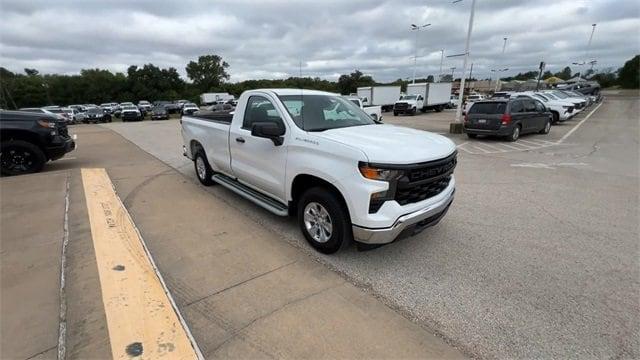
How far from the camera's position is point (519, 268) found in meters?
3.53

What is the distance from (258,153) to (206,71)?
112971mm

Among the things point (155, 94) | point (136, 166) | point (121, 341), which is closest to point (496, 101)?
point (136, 166)

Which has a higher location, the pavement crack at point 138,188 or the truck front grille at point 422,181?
the truck front grille at point 422,181

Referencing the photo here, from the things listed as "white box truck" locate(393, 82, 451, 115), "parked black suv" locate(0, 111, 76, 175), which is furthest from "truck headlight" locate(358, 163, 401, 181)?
"white box truck" locate(393, 82, 451, 115)

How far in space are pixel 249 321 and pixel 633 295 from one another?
350 centimetres

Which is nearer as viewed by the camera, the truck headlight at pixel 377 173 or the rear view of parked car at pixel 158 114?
the truck headlight at pixel 377 173

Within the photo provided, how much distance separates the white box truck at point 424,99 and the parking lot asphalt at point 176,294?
28.3 m

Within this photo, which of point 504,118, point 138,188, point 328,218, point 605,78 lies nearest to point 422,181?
point 328,218

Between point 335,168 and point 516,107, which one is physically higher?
point 335,168

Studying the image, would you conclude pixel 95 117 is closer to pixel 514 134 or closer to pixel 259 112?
pixel 259 112

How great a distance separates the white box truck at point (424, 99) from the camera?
30891 millimetres

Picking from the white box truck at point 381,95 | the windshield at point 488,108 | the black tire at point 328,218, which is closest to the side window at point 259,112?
the black tire at point 328,218

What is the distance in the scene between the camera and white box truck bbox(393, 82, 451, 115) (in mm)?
30891

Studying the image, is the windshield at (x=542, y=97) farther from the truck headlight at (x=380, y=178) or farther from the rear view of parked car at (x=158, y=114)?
the rear view of parked car at (x=158, y=114)
